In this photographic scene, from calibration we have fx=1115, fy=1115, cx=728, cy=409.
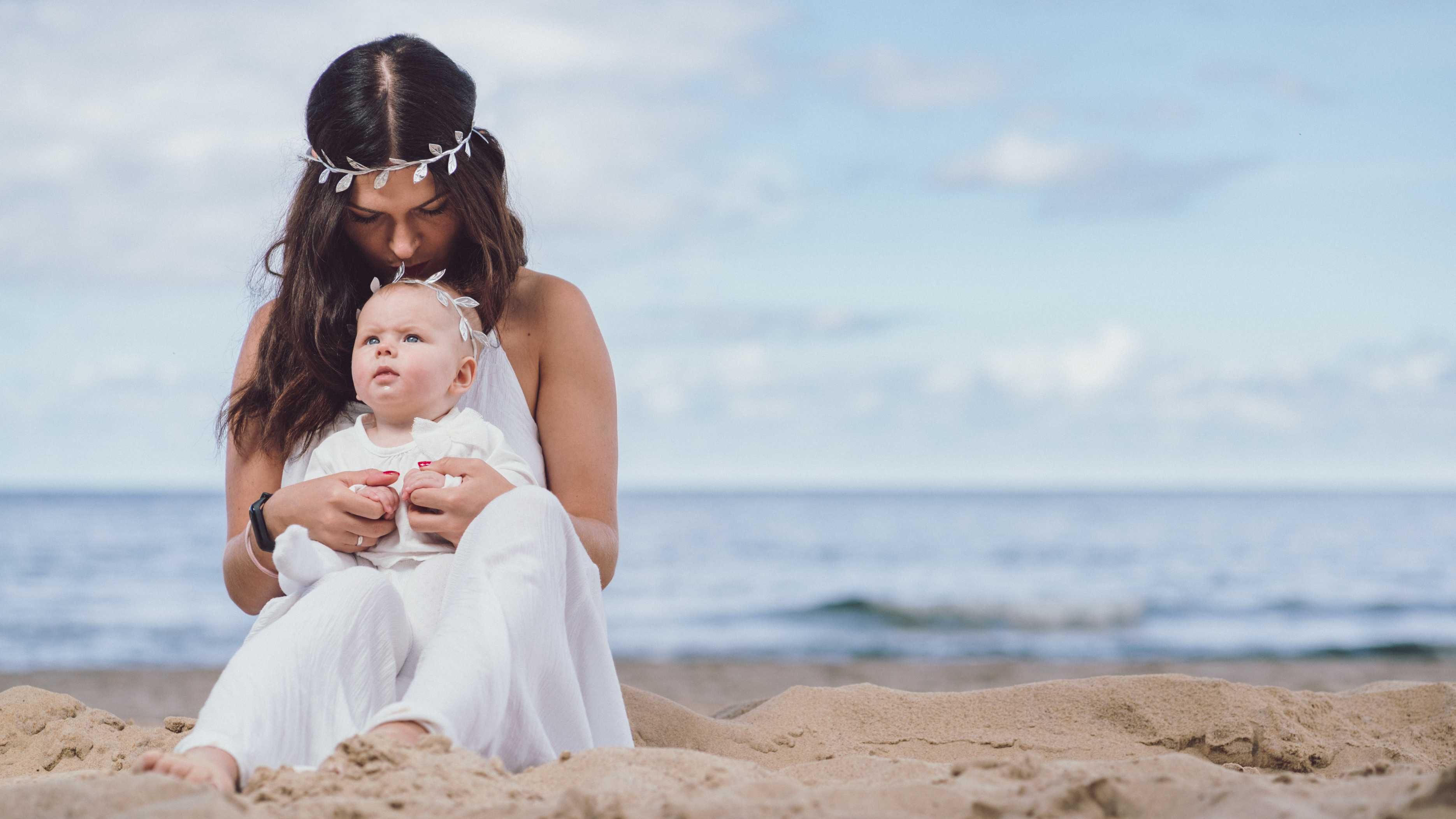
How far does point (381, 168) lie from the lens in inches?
99.7

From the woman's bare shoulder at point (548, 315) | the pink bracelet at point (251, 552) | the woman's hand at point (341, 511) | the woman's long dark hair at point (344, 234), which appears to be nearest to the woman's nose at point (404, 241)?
the woman's long dark hair at point (344, 234)

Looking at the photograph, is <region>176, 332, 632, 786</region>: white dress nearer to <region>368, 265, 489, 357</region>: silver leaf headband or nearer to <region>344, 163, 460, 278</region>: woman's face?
<region>368, 265, 489, 357</region>: silver leaf headband

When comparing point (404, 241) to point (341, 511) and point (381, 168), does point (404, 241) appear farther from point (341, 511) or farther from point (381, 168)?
point (341, 511)

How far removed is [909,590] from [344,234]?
1392cm

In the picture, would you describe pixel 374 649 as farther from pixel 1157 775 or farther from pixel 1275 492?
pixel 1275 492

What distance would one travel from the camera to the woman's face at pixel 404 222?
8.29 feet

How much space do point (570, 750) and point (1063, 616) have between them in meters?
11.0

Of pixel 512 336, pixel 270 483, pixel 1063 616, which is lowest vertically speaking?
pixel 1063 616

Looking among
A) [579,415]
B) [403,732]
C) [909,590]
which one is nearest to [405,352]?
[579,415]

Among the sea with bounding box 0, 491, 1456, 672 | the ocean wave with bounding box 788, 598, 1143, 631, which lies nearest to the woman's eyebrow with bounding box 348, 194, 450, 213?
the sea with bounding box 0, 491, 1456, 672

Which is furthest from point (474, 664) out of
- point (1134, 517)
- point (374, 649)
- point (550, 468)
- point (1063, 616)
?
point (1134, 517)

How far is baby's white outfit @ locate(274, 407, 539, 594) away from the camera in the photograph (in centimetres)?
223

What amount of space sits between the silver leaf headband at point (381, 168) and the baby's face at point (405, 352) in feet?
0.88

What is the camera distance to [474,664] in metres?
1.77
